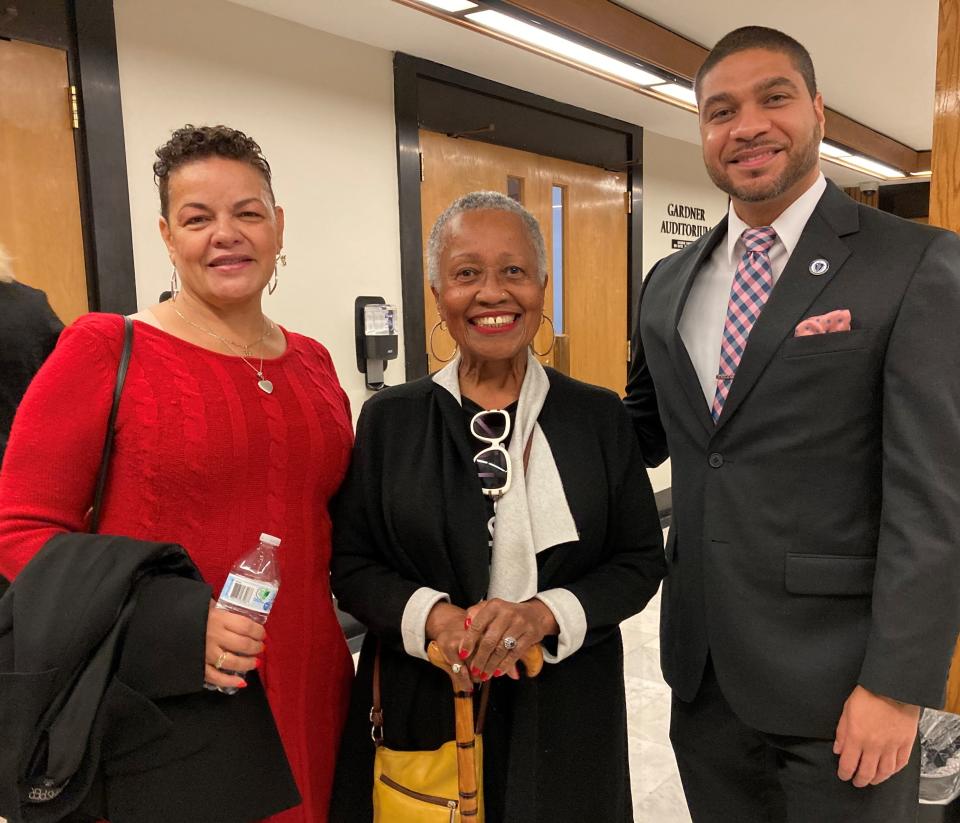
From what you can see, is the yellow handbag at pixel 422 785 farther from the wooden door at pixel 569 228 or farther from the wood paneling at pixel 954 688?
the wooden door at pixel 569 228

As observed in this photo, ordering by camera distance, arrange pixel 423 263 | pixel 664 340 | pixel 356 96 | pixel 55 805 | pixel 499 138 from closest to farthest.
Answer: pixel 55 805 → pixel 664 340 → pixel 356 96 → pixel 423 263 → pixel 499 138

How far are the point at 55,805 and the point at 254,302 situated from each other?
827 mm

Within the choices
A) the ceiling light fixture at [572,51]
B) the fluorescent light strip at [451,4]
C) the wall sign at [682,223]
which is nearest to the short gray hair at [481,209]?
the ceiling light fixture at [572,51]

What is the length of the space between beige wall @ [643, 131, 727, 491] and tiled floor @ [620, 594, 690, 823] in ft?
6.94

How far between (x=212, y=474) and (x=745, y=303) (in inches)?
38.3

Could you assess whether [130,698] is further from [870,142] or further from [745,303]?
[870,142]

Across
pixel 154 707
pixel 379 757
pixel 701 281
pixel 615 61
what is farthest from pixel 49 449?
pixel 615 61

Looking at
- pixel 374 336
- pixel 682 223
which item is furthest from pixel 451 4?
pixel 682 223

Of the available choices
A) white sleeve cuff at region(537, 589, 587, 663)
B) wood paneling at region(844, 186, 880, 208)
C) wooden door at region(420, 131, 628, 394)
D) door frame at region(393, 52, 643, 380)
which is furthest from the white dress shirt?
wood paneling at region(844, 186, 880, 208)

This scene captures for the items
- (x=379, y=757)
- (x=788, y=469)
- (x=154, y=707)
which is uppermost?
(x=788, y=469)

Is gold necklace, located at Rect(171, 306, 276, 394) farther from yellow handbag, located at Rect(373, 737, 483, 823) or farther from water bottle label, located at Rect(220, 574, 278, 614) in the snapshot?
yellow handbag, located at Rect(373, 737, 483, 823)

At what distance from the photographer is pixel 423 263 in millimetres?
3979

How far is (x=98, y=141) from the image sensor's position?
2.72m

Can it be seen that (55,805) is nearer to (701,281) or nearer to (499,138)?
(701,281)
